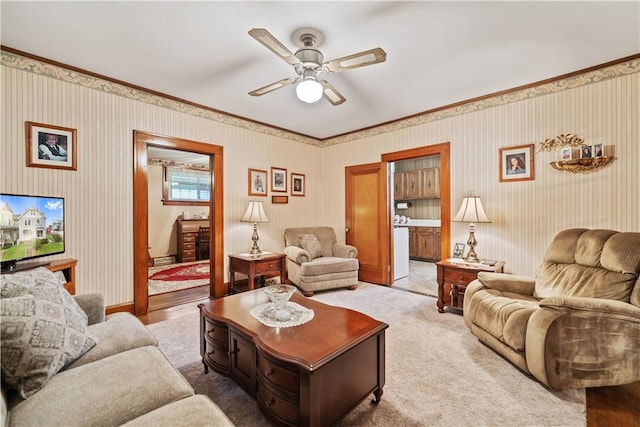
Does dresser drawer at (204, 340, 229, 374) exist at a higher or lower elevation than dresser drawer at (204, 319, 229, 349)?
lower

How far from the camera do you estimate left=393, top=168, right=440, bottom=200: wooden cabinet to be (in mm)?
6552

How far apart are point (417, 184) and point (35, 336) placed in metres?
6.87

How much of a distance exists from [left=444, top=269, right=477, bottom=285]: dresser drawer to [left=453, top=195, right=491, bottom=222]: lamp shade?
622mm

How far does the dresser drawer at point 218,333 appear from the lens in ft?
6.10

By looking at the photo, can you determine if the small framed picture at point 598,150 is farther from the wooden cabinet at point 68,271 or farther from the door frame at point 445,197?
the wooden cabinet at point 68,271

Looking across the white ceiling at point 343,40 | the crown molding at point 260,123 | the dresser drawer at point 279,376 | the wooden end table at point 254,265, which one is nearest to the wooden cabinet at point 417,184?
the crown molding at point 260,123

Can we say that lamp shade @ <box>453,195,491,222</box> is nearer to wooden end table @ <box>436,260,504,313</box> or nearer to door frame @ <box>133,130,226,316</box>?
wooden end table @ <box>436,260,504,313</box>

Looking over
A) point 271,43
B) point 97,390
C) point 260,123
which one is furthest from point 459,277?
point 260,123

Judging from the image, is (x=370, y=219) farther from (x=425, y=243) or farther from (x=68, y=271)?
(x=68, y=271)

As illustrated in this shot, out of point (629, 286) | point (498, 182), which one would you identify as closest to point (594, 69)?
point (498, 182)

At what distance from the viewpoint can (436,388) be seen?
1862 millimetres

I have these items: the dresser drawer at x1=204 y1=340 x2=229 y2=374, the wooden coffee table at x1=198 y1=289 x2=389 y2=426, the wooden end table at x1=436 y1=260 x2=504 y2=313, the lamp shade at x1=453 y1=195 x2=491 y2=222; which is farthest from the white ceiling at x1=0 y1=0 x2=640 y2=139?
the dresser drawer at x1=204 y1=340 x2=229 y2=374

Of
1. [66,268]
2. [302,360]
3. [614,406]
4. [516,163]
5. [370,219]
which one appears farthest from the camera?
[370,219]

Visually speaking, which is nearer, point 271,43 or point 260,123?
point 271,43
